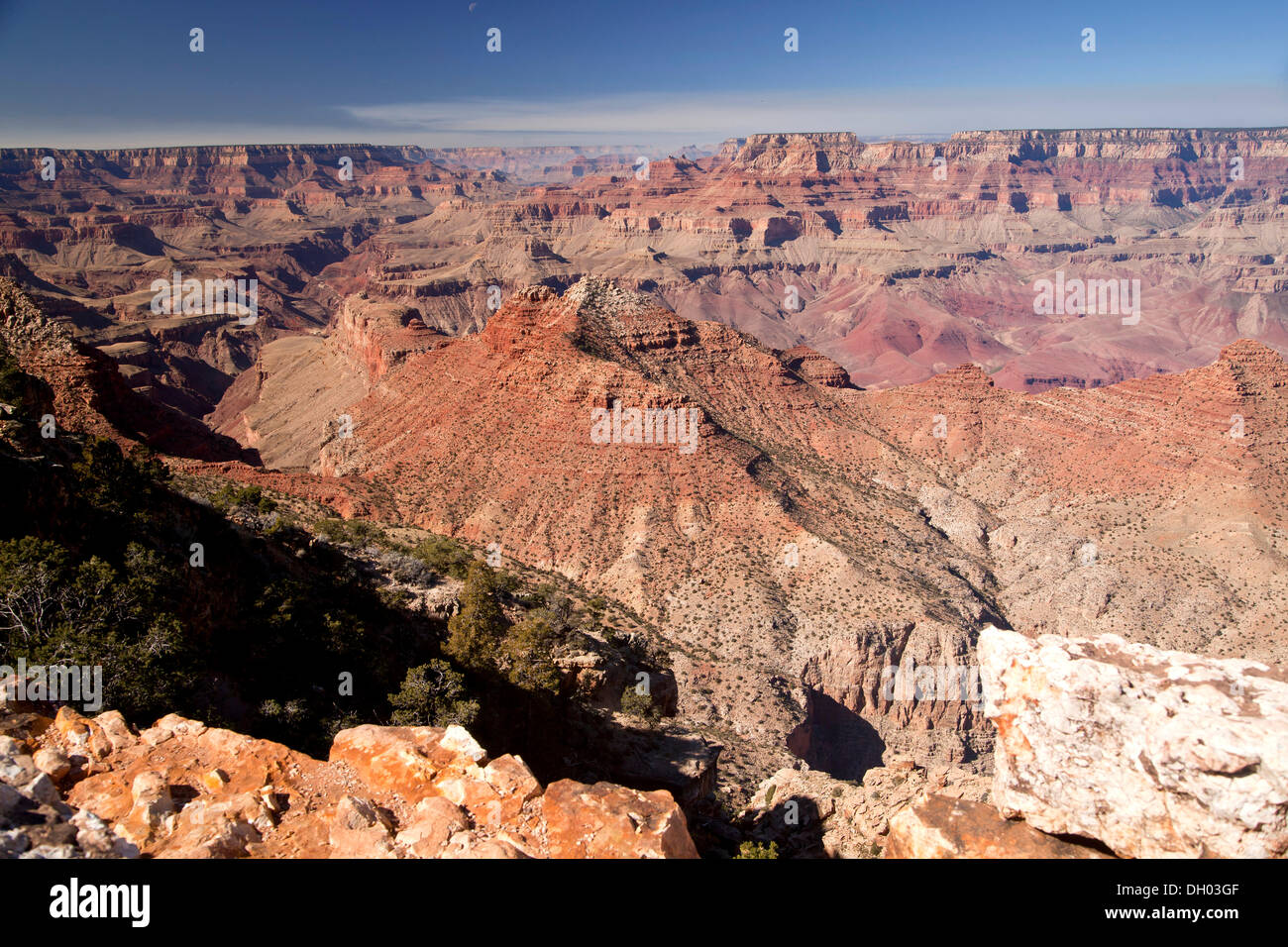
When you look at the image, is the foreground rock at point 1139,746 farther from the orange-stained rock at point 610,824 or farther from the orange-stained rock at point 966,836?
the orange-stained rock at point 610,824

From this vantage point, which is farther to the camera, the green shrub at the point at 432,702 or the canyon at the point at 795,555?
the green shrub at the point at 432,702

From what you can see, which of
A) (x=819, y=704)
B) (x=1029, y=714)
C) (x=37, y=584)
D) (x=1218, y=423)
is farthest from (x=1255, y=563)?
(x=37, y=584)

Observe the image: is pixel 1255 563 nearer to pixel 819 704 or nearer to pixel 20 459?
pixel 819 704

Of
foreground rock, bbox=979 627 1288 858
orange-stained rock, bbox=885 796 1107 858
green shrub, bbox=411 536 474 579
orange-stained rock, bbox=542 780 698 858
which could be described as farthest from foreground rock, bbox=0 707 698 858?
green shrub, bbox=411 536 474 579

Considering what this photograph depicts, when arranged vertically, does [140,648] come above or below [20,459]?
below

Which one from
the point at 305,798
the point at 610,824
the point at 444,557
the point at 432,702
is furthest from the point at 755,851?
the point at 444,557

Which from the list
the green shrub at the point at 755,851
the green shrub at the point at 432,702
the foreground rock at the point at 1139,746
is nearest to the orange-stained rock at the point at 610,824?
the foreground rock at the point at 1139,746

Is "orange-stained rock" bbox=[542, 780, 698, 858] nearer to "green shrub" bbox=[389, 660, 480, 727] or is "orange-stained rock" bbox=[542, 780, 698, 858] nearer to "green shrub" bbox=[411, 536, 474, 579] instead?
"green shrub" bbox=[389, 660, 480, 727]
